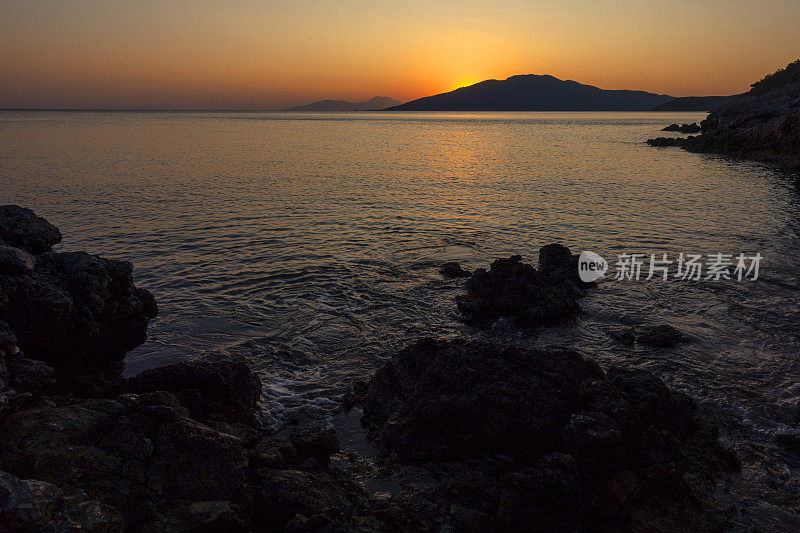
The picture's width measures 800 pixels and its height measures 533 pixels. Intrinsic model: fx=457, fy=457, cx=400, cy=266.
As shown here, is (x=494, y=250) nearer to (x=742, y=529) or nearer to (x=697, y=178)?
(x=742, y=529)

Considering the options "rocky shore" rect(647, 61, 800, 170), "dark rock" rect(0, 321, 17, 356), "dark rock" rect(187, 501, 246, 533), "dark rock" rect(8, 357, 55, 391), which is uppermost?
"rocky shore" rect(647, 61, 800, 170)

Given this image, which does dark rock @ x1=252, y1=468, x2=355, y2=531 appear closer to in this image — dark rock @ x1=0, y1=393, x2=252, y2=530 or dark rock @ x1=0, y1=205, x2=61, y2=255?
dark rock @ x1=0, y1=393, x2=252, y2=530

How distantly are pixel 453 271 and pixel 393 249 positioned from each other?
6.22 meters

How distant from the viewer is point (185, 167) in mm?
62719

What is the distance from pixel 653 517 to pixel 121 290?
14.2 meters

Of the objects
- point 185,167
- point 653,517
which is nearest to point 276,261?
point 653,517

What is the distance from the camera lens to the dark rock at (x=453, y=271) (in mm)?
22875

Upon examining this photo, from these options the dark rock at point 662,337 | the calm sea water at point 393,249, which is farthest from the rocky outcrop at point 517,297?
the dark rock at point 662,337

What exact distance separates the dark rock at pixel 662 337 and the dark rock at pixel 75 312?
1648 cm

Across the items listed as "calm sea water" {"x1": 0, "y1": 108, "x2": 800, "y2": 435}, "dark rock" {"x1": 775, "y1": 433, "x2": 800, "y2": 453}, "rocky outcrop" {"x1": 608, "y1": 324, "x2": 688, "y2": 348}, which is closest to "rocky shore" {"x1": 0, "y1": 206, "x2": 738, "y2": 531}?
"dark rock" {"x1": 775, "y1": 433, "x2": 800, "y2": 453}

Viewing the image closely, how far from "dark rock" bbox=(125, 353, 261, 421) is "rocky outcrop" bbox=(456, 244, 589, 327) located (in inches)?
366

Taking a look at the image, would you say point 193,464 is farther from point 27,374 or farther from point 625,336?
point 625,336

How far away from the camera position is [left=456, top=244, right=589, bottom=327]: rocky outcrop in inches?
687

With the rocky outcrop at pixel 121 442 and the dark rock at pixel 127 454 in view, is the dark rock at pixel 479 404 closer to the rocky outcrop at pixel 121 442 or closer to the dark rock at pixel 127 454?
the rocky outcrop at pixel 121 442
